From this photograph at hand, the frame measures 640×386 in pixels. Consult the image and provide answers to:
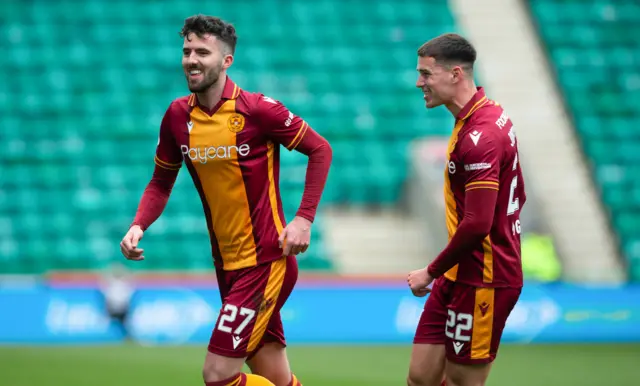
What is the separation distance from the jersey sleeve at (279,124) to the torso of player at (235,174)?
0.04 meters

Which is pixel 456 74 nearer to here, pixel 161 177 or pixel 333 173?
pixel 161 177

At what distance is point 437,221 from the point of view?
49.5 ft

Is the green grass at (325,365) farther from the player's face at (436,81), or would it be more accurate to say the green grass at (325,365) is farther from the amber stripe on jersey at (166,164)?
the player's face at (436,81)

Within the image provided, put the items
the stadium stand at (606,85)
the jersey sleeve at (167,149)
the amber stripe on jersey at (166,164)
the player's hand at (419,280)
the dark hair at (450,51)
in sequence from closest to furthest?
the player's hand at (419,280) < the dark hair at (450,51) < the jersey sleeve at (167,149) < the amber stripe on jersey at (166,164) < the stadium stand at (606,85)

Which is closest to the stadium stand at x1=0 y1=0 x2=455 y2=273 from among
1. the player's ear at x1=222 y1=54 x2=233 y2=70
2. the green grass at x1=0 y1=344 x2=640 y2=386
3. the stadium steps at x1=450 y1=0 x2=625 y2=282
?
the stadium steps at x1=450 y1=0 x2=625 y2=282

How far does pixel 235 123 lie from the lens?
518 centimetres

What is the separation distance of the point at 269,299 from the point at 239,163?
726 mm

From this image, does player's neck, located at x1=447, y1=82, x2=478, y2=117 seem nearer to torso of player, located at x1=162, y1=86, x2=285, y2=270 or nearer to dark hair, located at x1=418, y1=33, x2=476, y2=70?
dark hair, located at x1=418, y1=33, x2=476, y2=70

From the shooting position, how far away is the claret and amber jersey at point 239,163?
17.0ft

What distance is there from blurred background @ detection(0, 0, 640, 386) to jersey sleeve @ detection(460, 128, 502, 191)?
601 centimetres

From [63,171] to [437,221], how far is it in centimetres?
590

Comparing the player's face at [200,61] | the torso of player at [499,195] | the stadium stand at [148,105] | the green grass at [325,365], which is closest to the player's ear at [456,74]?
the torso of player at [499,195]

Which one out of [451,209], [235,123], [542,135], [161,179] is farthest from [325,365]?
[542,135]

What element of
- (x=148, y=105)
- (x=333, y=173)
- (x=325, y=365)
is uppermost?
(x=148, y=105)
